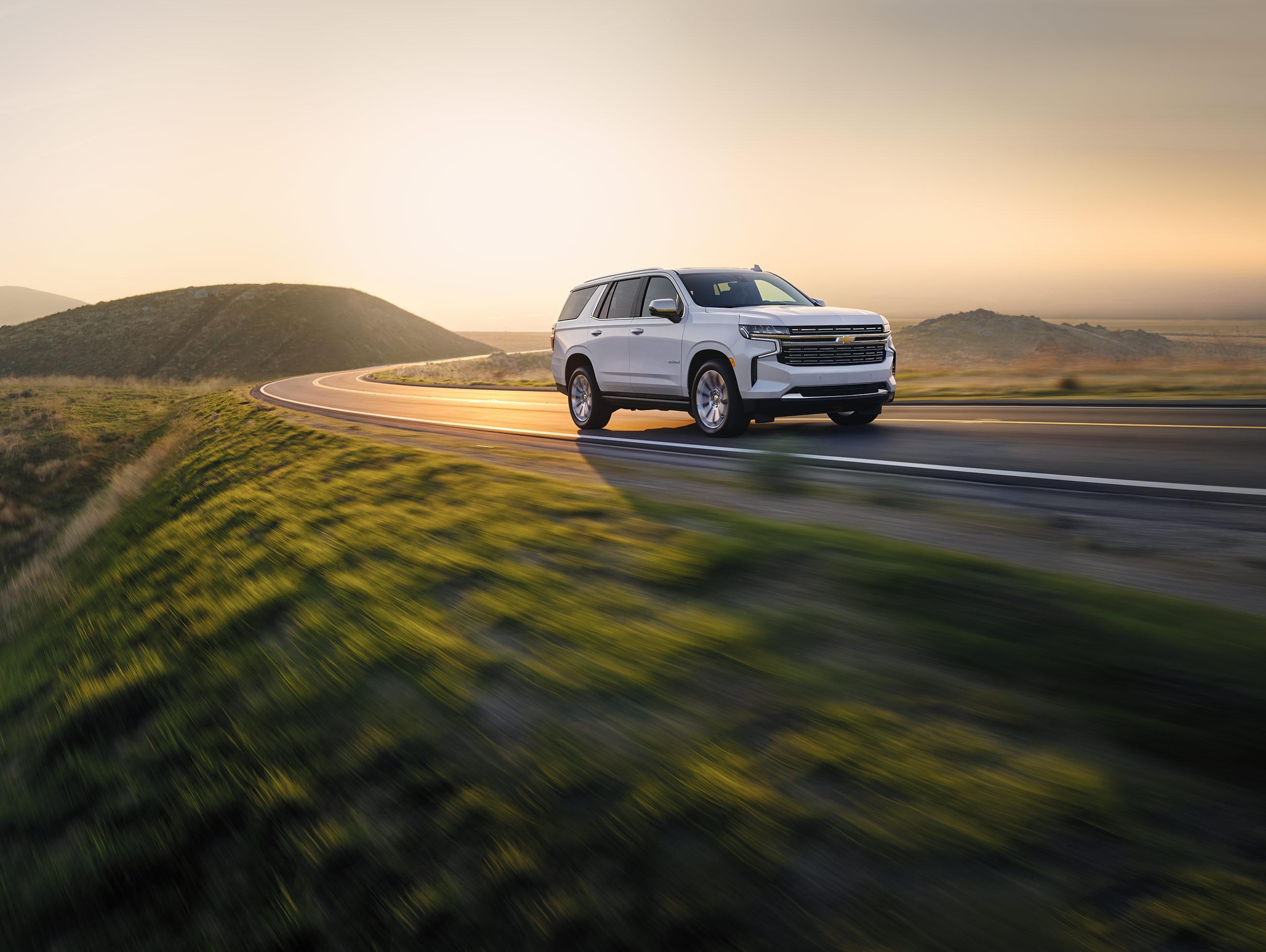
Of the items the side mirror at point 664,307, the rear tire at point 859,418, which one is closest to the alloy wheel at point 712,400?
the side mirror at point 664,307

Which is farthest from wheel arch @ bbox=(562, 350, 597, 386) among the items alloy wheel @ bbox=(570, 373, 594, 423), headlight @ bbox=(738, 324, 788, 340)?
headlight @ bbox=(738, 324, 788, 340)

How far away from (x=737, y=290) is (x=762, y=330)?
1.78m

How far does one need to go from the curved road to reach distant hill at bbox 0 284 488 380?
88.0 m

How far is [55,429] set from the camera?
2405 cm

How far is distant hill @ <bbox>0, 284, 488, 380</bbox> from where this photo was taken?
104 meters

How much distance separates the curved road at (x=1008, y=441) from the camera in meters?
6.92

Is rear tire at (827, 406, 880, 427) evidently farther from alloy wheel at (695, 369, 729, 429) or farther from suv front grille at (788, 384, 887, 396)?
alloy wheel at (695, 369, 729, 429)

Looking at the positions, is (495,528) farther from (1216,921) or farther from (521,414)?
(521,414)

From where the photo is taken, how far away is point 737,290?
1181 centimetres

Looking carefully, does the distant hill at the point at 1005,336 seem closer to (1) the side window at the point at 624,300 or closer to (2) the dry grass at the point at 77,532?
(1) the side window at the point at 624,300

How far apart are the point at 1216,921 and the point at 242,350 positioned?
4674 inches

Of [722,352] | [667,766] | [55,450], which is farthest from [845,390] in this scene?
[55,450]

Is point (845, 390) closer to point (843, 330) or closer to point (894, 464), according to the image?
point (843, 330)

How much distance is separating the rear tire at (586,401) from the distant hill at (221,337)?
86374 mm
